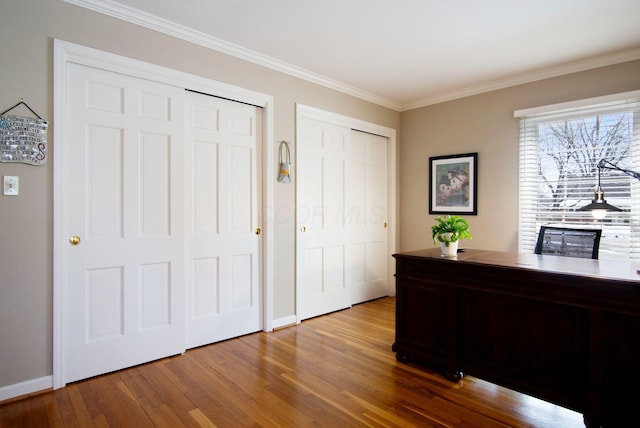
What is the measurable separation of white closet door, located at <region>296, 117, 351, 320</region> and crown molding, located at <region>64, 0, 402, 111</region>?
18.0 inches

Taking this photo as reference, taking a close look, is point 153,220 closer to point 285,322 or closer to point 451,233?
point 285,322

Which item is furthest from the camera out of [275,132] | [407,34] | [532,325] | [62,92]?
[275,132]

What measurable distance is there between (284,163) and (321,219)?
831 millimetres

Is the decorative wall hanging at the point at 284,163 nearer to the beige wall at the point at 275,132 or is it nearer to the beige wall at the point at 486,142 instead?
the beige wall at the point at 275,132

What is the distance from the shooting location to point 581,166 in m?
3.54

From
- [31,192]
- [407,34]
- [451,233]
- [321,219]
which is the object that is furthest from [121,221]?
[407,34]

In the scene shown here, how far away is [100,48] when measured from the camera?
2.48 m

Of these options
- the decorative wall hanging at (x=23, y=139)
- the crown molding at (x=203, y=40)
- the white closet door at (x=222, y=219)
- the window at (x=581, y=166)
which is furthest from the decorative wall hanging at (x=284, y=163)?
the window at (x=581, y=166)

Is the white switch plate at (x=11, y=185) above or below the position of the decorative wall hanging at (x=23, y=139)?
below

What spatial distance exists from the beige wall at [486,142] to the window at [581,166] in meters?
0.11

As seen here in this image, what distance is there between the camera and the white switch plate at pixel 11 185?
217 cm

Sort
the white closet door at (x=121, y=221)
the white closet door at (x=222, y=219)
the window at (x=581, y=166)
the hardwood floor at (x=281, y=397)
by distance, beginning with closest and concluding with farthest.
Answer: the hardwood floor at (x=281, y=397), the white closet door at (x=121, y=221), the white closet door at (x=222, y=219), the window at (x=581, y=166)

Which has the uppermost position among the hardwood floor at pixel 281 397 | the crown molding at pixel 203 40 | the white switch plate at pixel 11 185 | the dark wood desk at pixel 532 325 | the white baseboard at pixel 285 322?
the crown molding at pixel 203 40

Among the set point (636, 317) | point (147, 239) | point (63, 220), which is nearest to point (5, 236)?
point (63, 220)
